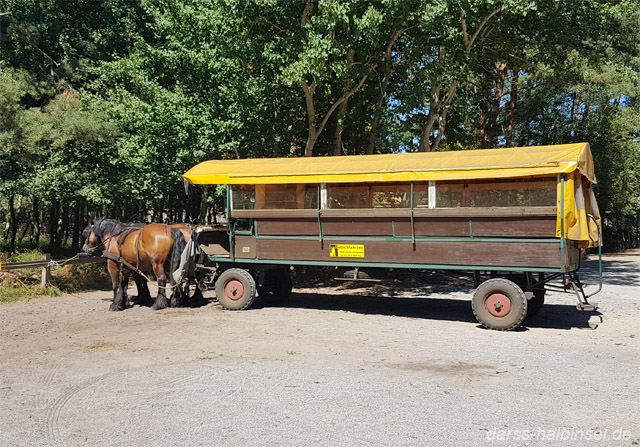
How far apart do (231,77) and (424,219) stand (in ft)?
30.7

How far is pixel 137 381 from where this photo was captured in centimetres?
660

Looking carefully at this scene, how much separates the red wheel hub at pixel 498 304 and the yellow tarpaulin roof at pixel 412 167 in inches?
81.7

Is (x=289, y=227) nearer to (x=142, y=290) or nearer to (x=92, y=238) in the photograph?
(x=142, y=290)

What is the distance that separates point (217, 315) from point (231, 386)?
532 centimetres

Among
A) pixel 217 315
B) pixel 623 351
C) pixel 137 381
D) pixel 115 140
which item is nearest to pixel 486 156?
pixel 623 351

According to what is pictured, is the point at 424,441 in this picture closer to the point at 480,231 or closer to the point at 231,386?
the point at 231,386

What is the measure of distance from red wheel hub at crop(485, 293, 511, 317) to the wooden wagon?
0.7 inches

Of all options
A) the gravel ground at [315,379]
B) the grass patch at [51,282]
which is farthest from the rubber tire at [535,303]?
the grass patch at [51,282]

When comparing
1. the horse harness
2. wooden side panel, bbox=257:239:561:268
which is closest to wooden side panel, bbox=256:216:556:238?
wooden side panel, bbox=257:239:561:268

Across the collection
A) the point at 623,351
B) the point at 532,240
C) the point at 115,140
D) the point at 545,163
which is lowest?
the point at 623,351

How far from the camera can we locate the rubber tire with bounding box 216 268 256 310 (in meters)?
12.0

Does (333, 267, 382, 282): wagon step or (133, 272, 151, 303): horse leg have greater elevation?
(333, 267, 382, 282): wagon step

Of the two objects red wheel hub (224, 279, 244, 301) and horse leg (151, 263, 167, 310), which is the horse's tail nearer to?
horse leg (151, 263, 167, 310)

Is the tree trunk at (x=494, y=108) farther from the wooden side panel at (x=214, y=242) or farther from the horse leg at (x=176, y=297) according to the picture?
the horse leg at (x=176, y=297)
